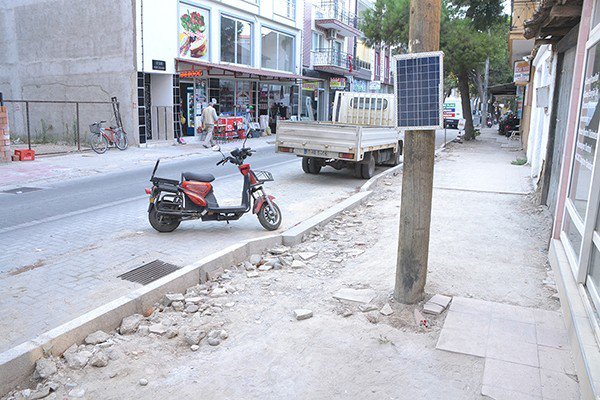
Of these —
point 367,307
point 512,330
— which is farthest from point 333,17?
point 512,330

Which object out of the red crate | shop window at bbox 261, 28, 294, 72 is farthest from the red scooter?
shop window at bbox 261, 28, 294, 72

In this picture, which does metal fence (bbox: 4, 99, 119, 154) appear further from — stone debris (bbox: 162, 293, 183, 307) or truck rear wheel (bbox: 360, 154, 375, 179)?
stone debris (bbox: 162, 293, 183, 307)

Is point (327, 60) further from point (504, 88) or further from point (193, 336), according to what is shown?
point (193, 336)

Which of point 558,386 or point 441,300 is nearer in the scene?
point 558,386

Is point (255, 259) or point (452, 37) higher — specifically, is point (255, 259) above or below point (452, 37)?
A: below

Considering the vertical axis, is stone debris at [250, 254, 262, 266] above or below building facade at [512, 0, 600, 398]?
below

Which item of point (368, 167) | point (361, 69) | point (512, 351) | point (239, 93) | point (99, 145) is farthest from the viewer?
point (361, 69)

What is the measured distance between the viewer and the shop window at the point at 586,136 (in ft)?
15.4

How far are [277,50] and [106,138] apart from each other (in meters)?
15.1

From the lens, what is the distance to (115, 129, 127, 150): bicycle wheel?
19172mm

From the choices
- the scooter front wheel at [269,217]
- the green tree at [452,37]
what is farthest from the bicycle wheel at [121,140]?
the green tree at [452,37]

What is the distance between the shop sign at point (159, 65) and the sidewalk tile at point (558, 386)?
20.2 metres

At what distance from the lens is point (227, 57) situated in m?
25.9

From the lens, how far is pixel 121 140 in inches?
755
